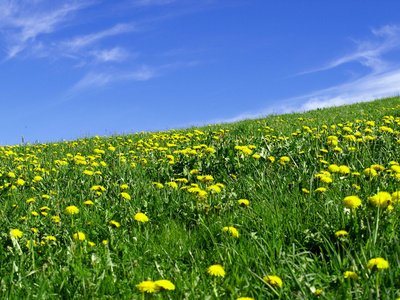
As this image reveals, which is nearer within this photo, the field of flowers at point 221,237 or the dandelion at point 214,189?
the field of flowers at point 221,237

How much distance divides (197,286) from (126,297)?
44 centimetres

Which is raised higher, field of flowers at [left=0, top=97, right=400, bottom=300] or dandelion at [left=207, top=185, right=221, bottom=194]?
dandelion at [left=207, top=185, right=221, bottom=194]

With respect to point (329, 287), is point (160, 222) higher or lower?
higher

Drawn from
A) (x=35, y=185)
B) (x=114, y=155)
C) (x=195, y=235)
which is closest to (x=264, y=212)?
(x=195, y=235)

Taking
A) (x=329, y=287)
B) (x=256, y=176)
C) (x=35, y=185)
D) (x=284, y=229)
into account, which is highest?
(x=35, y=185)

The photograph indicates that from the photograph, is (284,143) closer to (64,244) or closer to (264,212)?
(264,212)

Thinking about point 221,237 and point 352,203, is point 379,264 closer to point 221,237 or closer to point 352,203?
point 352,203

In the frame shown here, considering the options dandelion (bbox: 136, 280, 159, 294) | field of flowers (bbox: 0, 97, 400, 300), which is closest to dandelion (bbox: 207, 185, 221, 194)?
field of flowers (bbox: 0, 97, 400, 300)

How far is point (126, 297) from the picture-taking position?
2270 mm

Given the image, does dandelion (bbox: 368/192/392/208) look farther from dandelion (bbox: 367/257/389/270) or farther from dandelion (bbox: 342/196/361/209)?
dandelion (bbox: 367/257/389/270)

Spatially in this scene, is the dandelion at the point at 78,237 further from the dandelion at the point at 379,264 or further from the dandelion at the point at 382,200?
the dandelion at the point at 382,200

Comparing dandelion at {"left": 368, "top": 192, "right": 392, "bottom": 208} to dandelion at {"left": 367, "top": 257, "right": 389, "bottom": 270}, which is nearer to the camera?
dandelion at {"left": 367, "top": 257, "right": 389, "bottom": 270}

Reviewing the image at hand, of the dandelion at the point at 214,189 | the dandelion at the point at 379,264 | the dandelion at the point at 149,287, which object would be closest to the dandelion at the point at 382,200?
the dandelion at the point at 379,264

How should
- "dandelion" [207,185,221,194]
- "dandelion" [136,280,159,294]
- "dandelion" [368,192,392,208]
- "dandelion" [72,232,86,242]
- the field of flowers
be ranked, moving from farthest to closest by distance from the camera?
"dandelion" [207,185,221,194]
"dandelion" [72,232,86,242]
"dandelion" [368,192,392,208]
the field of flowers
"dandelion" [136,280,159,294]
